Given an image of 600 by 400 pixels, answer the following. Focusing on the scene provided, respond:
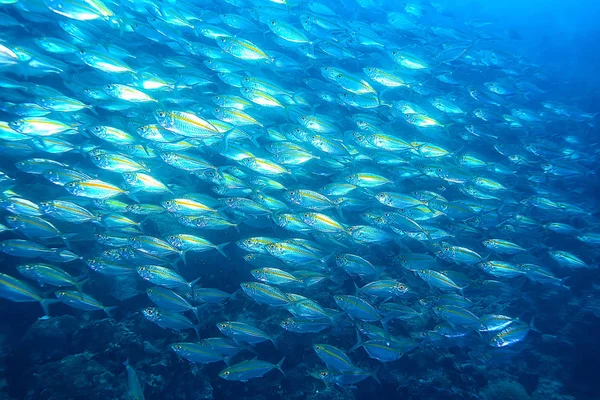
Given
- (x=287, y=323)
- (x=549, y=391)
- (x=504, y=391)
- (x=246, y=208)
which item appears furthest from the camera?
(x=549, y=391)

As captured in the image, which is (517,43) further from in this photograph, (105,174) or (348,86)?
(105,174)

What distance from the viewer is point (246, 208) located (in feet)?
18.6

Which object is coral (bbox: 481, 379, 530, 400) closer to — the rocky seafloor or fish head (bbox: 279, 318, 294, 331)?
the rocky seafloor

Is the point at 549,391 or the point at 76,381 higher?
the point at 549,391

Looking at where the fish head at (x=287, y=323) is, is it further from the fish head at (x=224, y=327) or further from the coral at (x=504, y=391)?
the coral at (x=504, y=391)

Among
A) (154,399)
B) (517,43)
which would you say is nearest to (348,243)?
(154,399)

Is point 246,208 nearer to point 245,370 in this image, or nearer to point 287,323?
point 287,323

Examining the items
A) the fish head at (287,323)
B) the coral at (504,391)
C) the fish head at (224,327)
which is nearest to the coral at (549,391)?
the coral at (504,391)

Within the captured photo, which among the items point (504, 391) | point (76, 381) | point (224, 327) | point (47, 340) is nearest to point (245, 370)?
point (224, 327)

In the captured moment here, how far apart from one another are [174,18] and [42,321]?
7.15 meters

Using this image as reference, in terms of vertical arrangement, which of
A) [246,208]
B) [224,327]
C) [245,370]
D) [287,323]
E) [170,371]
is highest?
[246,208]

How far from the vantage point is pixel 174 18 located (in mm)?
7520

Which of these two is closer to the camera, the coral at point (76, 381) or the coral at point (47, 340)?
the coral at point (76, 381)

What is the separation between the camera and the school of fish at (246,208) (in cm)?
490
